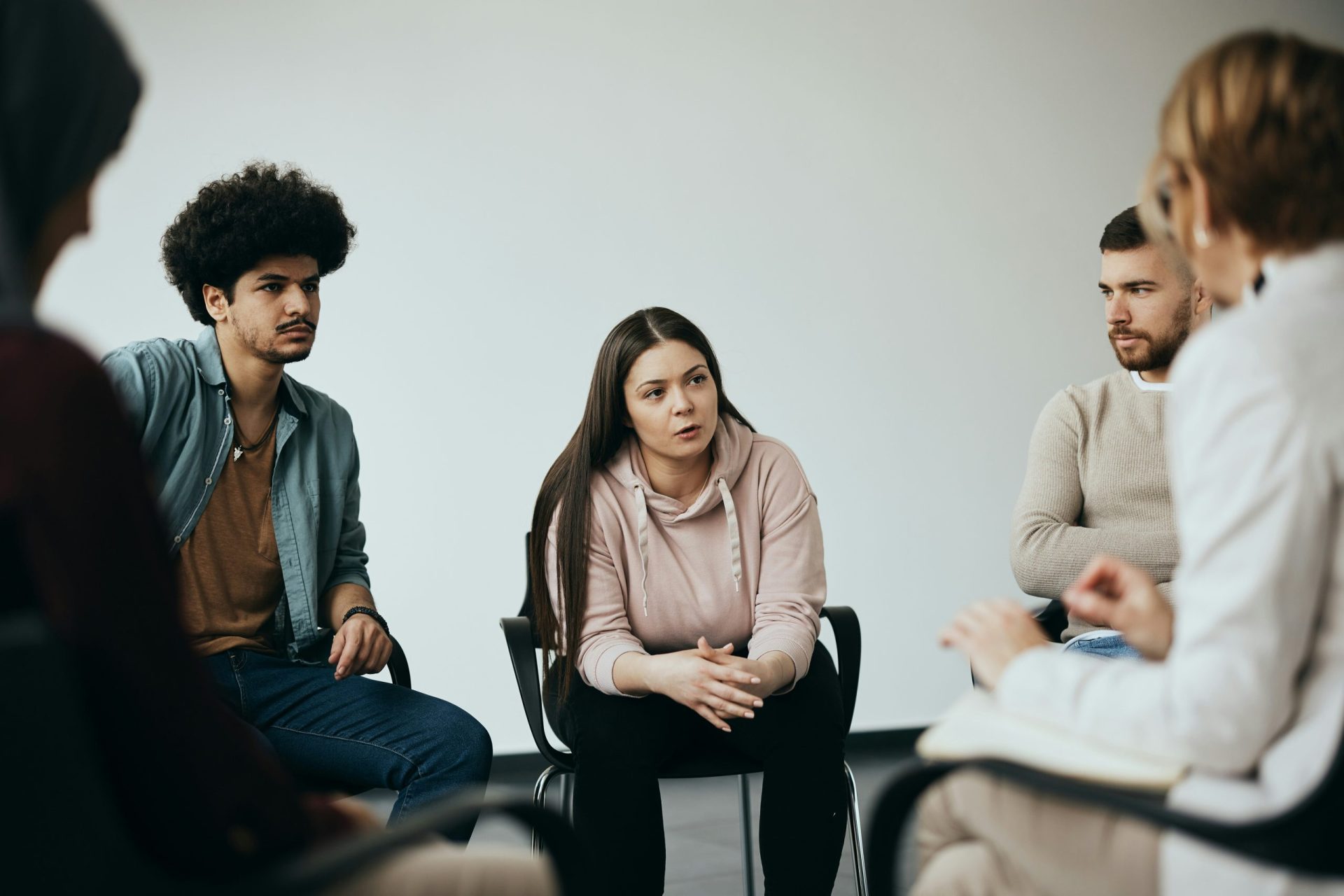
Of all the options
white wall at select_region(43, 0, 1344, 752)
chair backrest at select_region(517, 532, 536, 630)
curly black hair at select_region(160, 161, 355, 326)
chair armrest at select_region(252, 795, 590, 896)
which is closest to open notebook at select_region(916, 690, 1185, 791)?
chair armrest at select_region(252, 795, 590, 896)

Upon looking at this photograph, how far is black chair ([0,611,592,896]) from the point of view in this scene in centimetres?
77

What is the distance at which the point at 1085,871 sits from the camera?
1044 millimetres

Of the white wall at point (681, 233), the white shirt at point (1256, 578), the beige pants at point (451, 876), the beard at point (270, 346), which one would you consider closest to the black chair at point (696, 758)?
the beard at point (270, 346)

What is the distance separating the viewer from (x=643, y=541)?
2.24m

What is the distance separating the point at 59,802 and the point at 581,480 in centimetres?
A: 149

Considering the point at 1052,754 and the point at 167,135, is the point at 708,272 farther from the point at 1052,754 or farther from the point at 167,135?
the point at 1052,754

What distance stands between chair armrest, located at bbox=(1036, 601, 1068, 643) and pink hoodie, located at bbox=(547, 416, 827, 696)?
42 cm

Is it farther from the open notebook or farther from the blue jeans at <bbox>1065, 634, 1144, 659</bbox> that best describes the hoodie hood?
the open notebook

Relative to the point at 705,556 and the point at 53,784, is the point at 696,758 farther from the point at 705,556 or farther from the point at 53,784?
the point at 53,784

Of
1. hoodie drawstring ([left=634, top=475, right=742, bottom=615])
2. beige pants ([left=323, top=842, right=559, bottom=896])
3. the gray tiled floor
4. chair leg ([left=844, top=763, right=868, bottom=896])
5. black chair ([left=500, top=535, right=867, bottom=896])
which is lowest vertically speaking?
the gray tiled floor

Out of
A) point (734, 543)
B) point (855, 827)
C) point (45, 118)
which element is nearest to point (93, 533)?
point (45, 118)

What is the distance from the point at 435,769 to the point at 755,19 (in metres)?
Result: 3.01

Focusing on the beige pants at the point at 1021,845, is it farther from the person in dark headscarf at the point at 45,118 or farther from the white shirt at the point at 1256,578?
the person in dark headscarf at the point at 45,118

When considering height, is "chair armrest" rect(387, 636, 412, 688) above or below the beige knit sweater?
below
